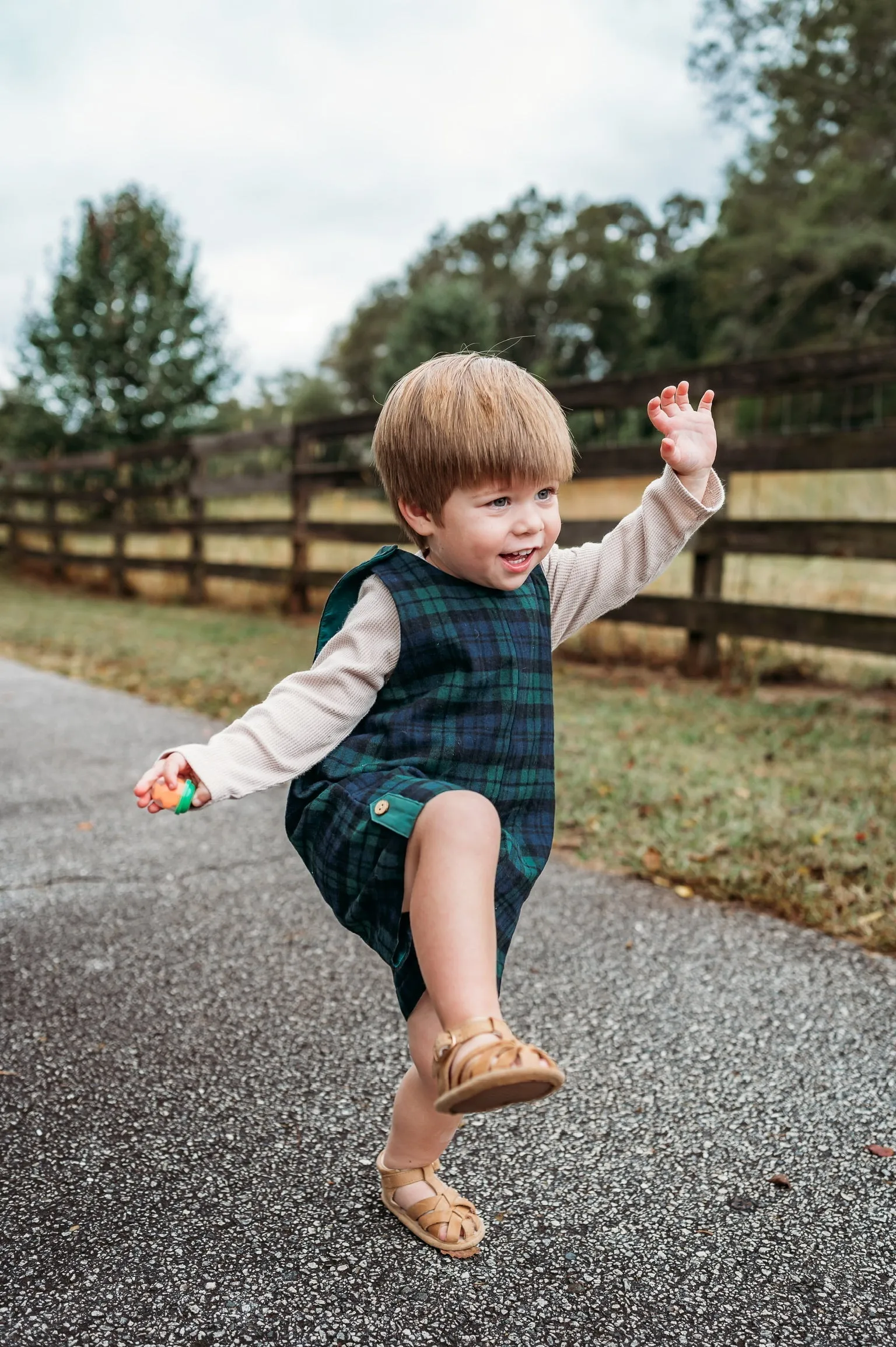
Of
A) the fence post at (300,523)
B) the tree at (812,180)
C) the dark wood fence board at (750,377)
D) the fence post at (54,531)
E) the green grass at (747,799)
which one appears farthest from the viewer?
the tree at (812,180)

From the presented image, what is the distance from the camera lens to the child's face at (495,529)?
5.08ft

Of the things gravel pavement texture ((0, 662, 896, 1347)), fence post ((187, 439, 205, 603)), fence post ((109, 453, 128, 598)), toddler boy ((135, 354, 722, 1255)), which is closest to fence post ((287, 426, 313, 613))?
fence post ((187, 439, 205, 603))

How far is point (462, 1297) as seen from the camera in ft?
4.84

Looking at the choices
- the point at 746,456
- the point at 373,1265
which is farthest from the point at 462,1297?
the point at 746,456

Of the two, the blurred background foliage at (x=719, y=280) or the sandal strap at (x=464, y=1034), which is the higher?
the blurred background foliage at (x=719, y=280)

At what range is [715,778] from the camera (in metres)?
3.88

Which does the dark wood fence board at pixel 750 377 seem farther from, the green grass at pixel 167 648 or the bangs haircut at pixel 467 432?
the bangs haircut at pixel 467 432

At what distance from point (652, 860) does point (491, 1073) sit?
2.03 m

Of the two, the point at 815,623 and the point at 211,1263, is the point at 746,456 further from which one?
the point at 211,1263

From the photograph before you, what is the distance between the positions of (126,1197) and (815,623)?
4.34 m

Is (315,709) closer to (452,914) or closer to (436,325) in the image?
(452,914)

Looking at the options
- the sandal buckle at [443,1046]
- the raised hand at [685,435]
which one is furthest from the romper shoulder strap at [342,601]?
the sandal buckle at [443,1046]

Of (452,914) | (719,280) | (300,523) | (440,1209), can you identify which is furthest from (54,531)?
(719,280)

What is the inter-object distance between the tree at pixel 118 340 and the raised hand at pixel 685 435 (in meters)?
17.2
